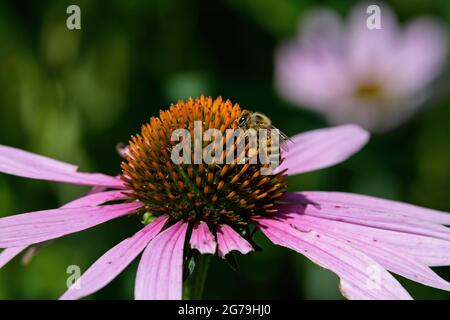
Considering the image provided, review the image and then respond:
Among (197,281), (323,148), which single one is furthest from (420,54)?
(197,281)

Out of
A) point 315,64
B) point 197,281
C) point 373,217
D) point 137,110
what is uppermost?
point 315,64

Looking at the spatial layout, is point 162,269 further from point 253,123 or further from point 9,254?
point 253,123

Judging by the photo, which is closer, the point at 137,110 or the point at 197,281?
the point at 197,281

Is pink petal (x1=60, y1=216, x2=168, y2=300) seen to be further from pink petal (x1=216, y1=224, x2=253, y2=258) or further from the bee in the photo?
the bee

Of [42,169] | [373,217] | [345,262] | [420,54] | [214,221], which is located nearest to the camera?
[345,262]

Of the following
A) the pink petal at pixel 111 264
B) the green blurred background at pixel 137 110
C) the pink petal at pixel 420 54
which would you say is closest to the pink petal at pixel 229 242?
the pink petal at pixel 111 264

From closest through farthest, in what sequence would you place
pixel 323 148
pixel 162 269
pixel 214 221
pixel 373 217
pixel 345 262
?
pixel 162 269 < pixel 345 262 < pixel 214 221 < pixel 373 217 < pixel 323 148

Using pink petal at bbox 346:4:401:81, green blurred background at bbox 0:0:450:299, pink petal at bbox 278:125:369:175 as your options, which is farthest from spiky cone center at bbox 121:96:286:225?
pink petal at bbox 346:4:401:81
